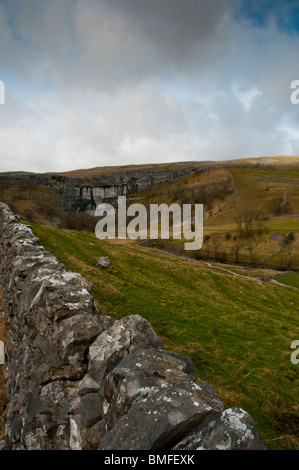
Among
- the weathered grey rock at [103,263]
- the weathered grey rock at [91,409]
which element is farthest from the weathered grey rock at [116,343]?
the weathered grey rock at [103,263]

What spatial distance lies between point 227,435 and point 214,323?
35.6 ft

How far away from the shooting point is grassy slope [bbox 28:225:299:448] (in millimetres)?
7574

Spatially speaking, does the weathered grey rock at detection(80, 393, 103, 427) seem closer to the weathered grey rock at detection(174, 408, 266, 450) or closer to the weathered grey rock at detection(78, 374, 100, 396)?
the weathered grey rock at detection(78, 374, 100, 396)

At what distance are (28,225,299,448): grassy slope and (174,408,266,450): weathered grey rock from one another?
4032mm

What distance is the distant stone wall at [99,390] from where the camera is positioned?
3.05m

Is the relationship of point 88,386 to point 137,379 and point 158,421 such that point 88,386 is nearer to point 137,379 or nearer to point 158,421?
point 137,379

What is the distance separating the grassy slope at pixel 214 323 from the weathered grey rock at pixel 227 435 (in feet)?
13.2

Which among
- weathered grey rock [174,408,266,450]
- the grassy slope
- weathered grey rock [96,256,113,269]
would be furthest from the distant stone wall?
weathered grey rock [96,256,113,269]

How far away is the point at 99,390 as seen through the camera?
4176mm

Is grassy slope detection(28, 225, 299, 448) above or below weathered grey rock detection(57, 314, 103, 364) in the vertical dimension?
below

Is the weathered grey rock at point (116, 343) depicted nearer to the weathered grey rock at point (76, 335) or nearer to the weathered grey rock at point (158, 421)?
the weathered grey rock at point (76, 335)

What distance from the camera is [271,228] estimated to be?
365 ft
